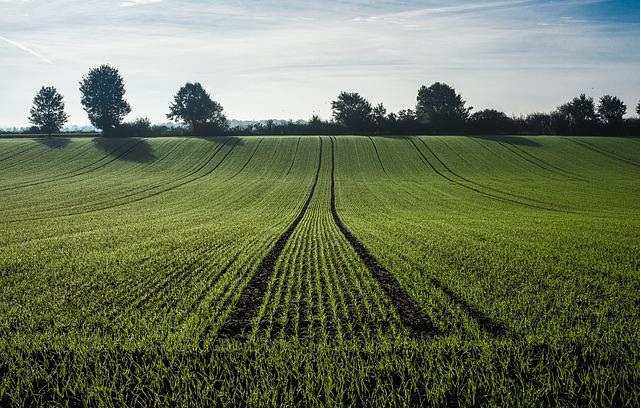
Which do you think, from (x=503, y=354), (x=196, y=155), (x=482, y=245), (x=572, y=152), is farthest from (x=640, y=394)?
(x=572, y=152)

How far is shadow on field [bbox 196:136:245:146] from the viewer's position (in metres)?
75.2

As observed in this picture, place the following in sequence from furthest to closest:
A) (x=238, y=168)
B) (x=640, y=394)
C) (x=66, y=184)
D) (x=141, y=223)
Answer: (x=238, y=168)
(x=66, y=184)
(x=141, y=223)
(x=640, y=394)

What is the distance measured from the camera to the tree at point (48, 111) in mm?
90688

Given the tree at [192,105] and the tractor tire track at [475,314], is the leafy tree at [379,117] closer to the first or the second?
the tree at [192,105]

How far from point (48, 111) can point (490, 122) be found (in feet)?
298

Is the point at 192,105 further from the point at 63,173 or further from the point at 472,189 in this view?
the point at 472,189

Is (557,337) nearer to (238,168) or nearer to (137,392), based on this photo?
(137,392)

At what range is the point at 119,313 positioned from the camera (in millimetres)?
9484

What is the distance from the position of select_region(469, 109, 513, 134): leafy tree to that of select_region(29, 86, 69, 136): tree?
84.8 m

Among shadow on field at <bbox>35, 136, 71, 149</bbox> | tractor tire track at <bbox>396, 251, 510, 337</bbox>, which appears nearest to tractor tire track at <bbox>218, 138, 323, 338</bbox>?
tractor tire track at <bbox>396, 251, 510, 337</bbox>

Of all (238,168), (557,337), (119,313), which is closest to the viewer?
(557,337)

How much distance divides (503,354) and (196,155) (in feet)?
209

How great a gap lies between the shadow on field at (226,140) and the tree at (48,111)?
34721 millimetres

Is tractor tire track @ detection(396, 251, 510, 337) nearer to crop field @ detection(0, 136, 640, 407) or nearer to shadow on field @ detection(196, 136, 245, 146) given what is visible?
crop field @ detection(0, 136, 640, 407)
